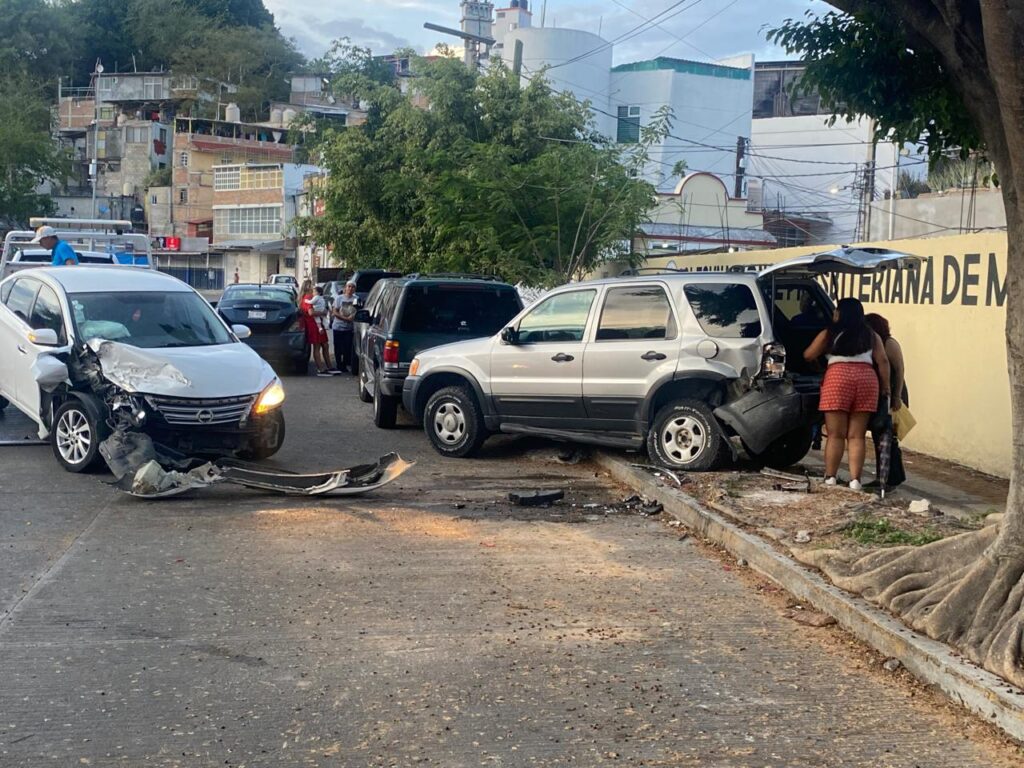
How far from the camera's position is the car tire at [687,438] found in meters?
10.2

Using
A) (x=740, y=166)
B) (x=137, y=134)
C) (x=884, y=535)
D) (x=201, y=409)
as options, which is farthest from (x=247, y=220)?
(x=884, y=535)

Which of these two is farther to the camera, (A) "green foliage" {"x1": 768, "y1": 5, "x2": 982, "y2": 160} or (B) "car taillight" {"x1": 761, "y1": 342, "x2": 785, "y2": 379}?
(B) "car taillight" {"x1": 761, "y1": 342, "x2": 785, "y2": 379}

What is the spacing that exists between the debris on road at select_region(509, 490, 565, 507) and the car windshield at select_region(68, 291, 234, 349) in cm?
380

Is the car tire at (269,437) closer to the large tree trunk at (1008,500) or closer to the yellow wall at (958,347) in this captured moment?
the large tree trunk at (1008,500)

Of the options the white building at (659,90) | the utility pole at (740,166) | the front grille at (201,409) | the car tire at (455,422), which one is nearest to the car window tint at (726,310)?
the car tire at (455,422)

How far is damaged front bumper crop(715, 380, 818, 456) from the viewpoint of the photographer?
9734 mm

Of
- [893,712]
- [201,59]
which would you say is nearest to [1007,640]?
[893,712]

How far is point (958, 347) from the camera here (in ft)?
38.2

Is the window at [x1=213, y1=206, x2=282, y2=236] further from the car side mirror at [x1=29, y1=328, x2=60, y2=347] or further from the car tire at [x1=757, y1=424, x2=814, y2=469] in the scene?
the car tire at [x1=757, y1=424, x2=814, y2=469]

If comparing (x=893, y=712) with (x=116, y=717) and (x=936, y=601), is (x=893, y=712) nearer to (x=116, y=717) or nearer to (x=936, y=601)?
(x=936, y=601)

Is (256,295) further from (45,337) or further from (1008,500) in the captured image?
(1008,500)

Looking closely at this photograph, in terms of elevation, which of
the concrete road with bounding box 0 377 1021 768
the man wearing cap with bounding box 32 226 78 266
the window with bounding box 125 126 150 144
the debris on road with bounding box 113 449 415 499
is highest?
the window with bounding box 125 126 150 144

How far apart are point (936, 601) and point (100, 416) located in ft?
24.1

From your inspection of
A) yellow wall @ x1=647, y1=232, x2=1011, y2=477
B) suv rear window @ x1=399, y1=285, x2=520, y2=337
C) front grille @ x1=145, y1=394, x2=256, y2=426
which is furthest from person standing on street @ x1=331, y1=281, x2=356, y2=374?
yellow wall @ x1=647, y1=232, x2=1011, y2=477
